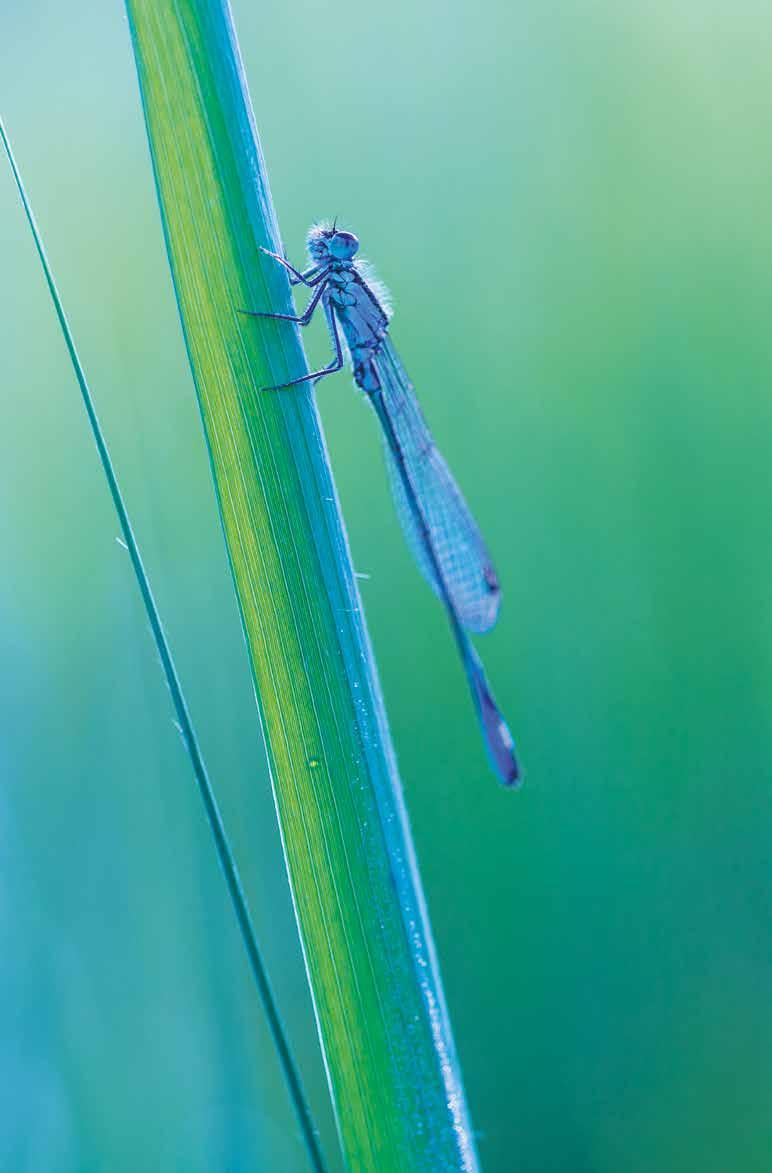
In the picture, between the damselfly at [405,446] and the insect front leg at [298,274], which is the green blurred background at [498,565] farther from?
the insect front leg at [298,274]

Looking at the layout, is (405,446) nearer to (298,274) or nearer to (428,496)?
(428,496)

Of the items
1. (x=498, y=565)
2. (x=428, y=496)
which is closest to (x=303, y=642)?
(x=428, y=496)

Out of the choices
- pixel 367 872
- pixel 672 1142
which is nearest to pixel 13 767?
pixel 367 872

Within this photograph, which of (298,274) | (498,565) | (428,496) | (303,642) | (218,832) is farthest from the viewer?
(498,565)

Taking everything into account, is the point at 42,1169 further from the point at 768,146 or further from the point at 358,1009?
the point at 768,146

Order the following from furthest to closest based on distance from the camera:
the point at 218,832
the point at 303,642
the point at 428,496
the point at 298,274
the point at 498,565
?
the point at 498,565 < the point at 428,496 < the point at 298,274 < the point at 303,642 < the point at 218,832

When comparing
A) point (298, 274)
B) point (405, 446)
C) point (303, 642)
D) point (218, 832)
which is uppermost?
point (298, 274)

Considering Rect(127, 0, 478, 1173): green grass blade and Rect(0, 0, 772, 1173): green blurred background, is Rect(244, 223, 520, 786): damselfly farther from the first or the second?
Rect(127, 0, 478, 1173): green grass blade

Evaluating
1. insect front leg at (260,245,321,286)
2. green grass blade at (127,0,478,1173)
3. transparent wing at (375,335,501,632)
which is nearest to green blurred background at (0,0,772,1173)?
transparent wing at (375,335,501,632)
